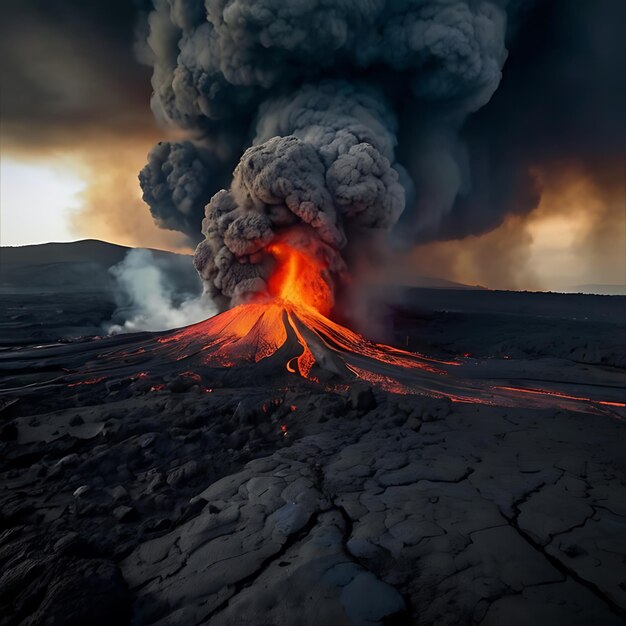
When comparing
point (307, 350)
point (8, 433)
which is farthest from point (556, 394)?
point (8, 433)

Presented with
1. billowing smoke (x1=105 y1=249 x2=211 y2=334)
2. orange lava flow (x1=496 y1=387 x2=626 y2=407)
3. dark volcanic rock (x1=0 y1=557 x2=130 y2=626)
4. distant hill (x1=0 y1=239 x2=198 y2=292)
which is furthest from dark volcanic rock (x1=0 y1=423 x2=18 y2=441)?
distant hill (x1=0 y1=239 x2=198 y2=292)

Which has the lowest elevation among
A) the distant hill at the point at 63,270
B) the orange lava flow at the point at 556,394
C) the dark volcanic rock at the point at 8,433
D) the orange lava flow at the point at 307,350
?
the orange lava flow at the point at 556,394

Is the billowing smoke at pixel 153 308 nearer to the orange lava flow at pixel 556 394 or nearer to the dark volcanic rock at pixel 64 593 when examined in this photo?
the orange lava flow at pixel 556 394

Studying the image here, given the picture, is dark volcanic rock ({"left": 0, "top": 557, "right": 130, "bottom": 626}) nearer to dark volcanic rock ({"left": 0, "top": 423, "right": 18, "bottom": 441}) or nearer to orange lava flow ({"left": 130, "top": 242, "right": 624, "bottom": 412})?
dark volcanic rock ({"left": 0, "top": 423, "right": 18, "bottom": 441})

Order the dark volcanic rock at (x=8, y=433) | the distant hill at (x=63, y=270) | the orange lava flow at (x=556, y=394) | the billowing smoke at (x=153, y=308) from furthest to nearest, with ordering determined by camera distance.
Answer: the distant hill at (x=63, y=270)
the billowing smoke at (x=153, y=308)
the orange lava flow at (x=556, y=394)
the dark volcanic rock at (x=8, y=433)

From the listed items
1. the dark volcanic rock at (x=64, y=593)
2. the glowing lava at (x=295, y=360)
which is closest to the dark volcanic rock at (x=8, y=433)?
the glowing lava at (x=295, y=360)

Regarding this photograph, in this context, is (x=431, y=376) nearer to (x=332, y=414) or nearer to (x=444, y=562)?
→ (x=332, y=414)

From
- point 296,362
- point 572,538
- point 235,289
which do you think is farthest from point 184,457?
point 235,289

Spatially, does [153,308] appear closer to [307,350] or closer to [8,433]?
[307,350]

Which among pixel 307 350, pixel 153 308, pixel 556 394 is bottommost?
pixel 556 394

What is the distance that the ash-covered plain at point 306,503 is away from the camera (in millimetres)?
2572

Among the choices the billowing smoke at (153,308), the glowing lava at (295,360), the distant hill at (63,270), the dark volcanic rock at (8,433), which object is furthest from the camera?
the distant hill at (63,270)

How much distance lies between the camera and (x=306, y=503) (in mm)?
3822

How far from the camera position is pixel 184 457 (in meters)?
5.30
